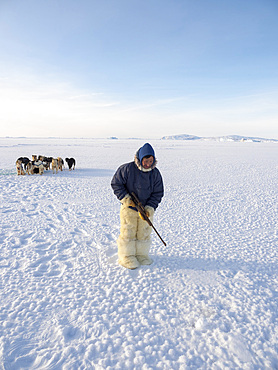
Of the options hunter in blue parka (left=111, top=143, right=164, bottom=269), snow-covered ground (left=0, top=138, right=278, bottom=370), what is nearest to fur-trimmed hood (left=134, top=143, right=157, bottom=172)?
hunter in blue parka (left=111, top=143, right=164, bottom=269)

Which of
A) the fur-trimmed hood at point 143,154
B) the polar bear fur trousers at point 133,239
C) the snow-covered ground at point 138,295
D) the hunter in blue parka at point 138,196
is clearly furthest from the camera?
the polar bear fur trousers at point 133,239

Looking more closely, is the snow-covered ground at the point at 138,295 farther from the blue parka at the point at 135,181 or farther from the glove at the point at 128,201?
the blue parka at the point at 135,181

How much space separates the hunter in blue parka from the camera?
2715 mm

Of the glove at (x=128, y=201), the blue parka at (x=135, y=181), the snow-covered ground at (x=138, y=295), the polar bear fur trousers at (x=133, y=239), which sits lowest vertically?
the snow-covered ground at (x=138, y=295)

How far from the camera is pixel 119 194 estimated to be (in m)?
2.73

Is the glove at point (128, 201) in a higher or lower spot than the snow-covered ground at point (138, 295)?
higher

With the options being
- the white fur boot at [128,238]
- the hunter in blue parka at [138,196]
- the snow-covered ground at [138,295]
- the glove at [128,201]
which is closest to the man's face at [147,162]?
the hunter in blue parka at [138,196]

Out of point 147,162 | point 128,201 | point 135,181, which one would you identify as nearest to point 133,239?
point 128,201

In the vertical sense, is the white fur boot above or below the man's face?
below

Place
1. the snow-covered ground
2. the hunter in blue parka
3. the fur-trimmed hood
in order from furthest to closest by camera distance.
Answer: the hunter in blue parka
the fur-trimmed hood
the snow-covered ground

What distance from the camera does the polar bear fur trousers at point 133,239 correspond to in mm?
2824

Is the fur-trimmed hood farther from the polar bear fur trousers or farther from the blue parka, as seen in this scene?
the polar bear fur trousers

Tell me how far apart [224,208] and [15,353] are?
521cm

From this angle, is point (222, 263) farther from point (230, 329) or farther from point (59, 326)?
point (59, 326)
